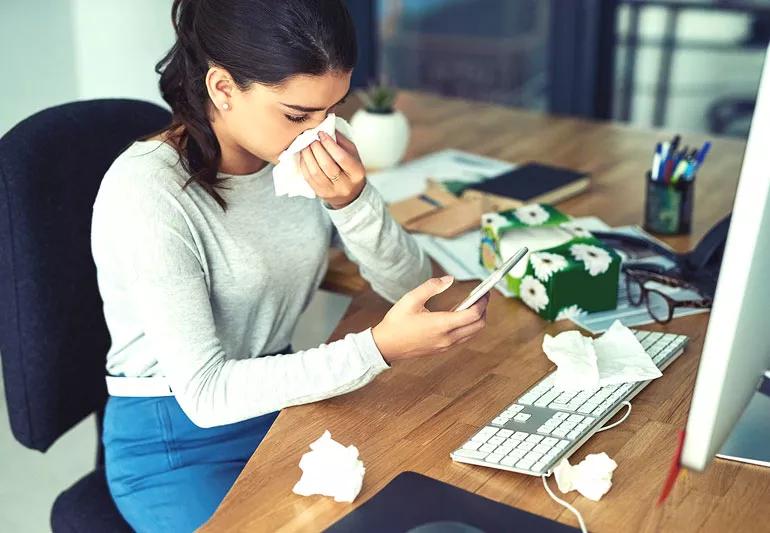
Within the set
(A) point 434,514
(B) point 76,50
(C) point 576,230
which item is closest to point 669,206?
(C) point 576,230

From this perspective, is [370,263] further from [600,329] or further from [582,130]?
[582,130]

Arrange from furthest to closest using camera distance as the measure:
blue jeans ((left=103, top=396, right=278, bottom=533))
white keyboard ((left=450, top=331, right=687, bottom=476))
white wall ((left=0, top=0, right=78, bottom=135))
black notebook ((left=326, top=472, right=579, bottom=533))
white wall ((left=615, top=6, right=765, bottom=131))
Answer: white wall ((left=615, top=6, right=765, bottom=131)), white wall ((left=0, top=0, right=78, bottom=135)), blue jeans ((left=103, top=396, right=278, bottom=533)), white keyboard ((left=450, top=331, right=687, bottom=476)), black notebook ((left=326, top=472, right=579, bottom=533))

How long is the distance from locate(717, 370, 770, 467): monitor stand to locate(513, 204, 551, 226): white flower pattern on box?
1.56 ft

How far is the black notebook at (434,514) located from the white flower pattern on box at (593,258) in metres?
0.48

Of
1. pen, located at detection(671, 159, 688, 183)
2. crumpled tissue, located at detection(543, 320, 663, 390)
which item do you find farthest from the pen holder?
→ crumpled tissue, located at detection(543, 320, 663, 390)

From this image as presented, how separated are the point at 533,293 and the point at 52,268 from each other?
68 cm

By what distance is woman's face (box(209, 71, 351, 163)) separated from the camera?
1.23 metres

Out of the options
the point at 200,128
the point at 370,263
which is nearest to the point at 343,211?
the point at 370,263

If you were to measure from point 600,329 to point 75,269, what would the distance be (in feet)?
2.46

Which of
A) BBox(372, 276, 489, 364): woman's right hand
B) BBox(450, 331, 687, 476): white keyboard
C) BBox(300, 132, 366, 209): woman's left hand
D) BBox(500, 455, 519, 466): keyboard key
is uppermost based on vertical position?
BBox(300, 132, 366, 209): woman's left hand

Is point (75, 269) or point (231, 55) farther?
point (75, 269)

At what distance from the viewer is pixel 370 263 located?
57.7 inches

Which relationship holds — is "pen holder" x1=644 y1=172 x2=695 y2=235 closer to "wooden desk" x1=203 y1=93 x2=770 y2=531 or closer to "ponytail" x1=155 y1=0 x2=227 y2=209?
"wooden desk" x1=203 y1=93 x2=770 y2=531

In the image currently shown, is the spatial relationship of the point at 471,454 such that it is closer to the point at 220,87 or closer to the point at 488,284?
the point at 488,284
